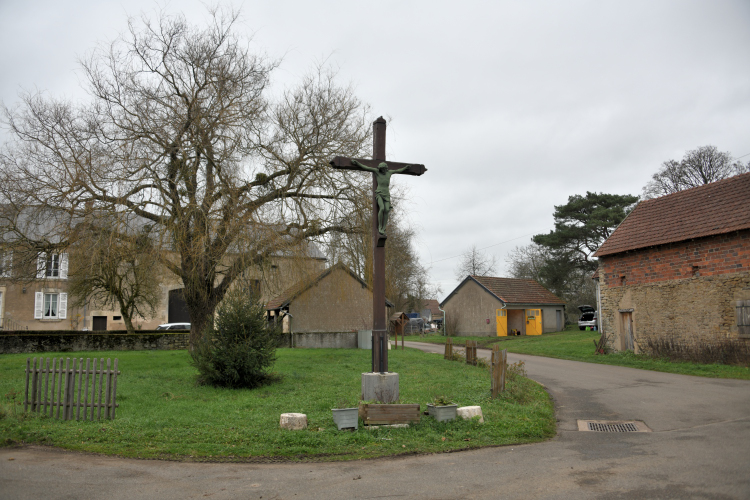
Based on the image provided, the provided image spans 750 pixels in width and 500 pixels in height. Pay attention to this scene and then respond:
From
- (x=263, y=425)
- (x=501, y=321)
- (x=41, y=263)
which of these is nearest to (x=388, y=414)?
(x=263, y=425)

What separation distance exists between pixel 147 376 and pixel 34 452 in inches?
290

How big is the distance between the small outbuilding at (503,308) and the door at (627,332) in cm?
1535

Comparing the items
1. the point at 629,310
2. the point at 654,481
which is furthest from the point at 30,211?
the point at 629,310

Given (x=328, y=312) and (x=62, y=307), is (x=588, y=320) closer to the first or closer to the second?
(x=328, y=312)

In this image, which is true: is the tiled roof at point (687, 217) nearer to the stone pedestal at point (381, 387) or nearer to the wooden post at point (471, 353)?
the wooden post at point (471, 353)

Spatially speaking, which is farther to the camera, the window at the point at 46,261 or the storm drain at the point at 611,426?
the window at the point at 46,261

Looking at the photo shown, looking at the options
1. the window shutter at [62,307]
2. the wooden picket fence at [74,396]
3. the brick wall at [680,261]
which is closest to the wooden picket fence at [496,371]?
the wooden picket fence at [74,396]

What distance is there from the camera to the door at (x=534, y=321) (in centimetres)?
3819

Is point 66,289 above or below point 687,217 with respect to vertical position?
below

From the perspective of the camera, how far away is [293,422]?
762cm

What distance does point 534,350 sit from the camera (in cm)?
2569

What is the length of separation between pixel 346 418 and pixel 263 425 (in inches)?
54.9

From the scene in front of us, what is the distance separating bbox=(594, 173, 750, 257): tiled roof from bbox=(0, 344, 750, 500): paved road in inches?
465

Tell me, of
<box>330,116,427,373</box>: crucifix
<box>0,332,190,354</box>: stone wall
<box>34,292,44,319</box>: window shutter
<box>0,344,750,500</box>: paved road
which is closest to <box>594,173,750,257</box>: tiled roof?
<box>0,344,750,500</box>: paved road
